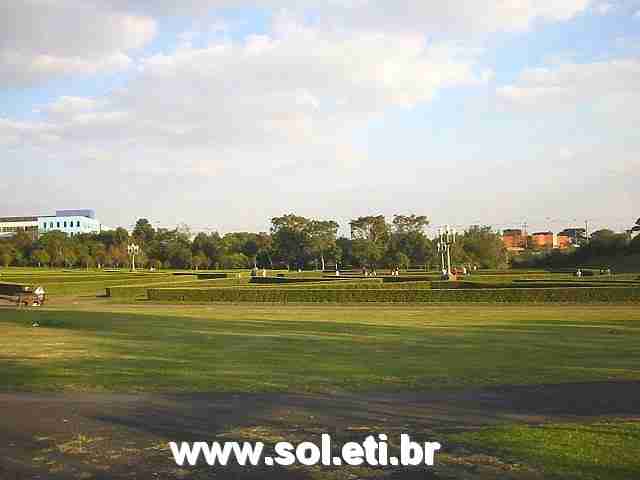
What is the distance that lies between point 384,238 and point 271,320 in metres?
79.0

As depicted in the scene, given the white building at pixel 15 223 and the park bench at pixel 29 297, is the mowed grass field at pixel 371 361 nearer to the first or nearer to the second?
the park bench at pixel 29 297

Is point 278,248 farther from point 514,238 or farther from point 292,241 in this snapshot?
point 514,238

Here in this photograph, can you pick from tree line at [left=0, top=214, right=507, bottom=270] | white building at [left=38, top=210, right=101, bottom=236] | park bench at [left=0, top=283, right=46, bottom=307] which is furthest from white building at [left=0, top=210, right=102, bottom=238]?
park bench at [left=0, top=283, right=46, bottom=307]

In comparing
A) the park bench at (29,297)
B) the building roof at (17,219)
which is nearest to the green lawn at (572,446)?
the park bench at (29,297)

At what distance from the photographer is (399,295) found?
Answer: 3388cm

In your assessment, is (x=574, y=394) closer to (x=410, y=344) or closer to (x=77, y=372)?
(x=410, y=344)

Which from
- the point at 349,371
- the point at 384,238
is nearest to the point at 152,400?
the point at 349,371

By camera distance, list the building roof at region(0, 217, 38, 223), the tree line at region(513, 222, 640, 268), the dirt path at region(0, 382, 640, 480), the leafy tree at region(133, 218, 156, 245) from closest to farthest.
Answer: the dirt path at region(0, 382, 640, 480), the tree line at region(513, 222, 640, 268), the leafy tree at region(133, 218, 156, 245), the building roof at region(0, 217, 38, 223)

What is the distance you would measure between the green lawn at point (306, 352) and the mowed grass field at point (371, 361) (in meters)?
0.03

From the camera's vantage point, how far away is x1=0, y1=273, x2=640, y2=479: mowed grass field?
22.9ft

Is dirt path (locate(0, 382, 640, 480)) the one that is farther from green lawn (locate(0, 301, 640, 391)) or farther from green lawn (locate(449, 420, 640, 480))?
green lawn (locate(0, 301, 640, 391))

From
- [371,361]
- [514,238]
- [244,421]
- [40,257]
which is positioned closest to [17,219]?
[40,257]

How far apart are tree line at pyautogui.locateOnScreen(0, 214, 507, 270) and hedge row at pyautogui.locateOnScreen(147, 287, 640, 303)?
1888 inches

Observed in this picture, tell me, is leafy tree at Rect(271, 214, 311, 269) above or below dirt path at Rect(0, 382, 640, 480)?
above
